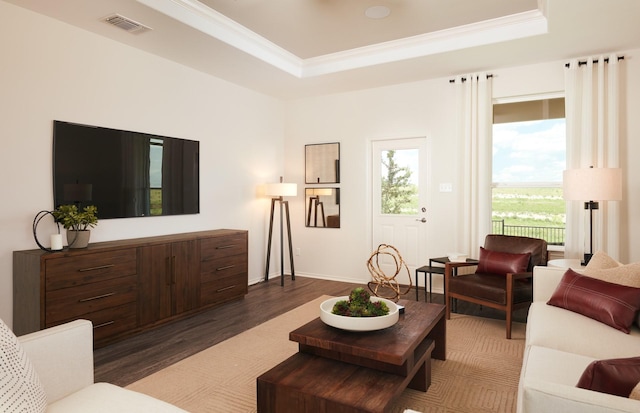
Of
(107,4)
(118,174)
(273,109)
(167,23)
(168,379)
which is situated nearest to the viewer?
(168,379)

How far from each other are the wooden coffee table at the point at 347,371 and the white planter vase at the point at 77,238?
2131 mm

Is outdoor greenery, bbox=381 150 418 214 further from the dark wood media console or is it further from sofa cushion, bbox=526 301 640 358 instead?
sofa cushion, bbox=526 301 640 358

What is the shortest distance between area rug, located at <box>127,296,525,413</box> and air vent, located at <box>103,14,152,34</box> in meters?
2.88

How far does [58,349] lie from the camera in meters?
1.64

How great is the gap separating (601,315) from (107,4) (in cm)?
416

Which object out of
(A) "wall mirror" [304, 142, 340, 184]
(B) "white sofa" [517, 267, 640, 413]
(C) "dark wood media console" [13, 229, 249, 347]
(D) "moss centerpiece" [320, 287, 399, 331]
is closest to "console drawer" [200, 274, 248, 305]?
(C) "dark wood media console" [13, 229, 249, 347]

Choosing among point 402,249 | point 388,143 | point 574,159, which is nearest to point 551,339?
point 574,159

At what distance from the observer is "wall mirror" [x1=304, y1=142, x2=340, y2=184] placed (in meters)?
5.93

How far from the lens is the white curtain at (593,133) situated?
4191 millimetres

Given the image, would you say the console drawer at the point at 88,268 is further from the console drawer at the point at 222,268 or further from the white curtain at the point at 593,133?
the white curtain at the point at 593,133

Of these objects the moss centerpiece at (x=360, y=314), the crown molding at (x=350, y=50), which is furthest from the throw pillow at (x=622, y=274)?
the crown molding at (x=350, y=50)

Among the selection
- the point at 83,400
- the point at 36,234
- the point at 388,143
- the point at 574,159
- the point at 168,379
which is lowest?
the point at 168,379

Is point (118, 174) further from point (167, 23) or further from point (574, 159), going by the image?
point (574, 159)

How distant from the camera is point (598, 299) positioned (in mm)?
2465
